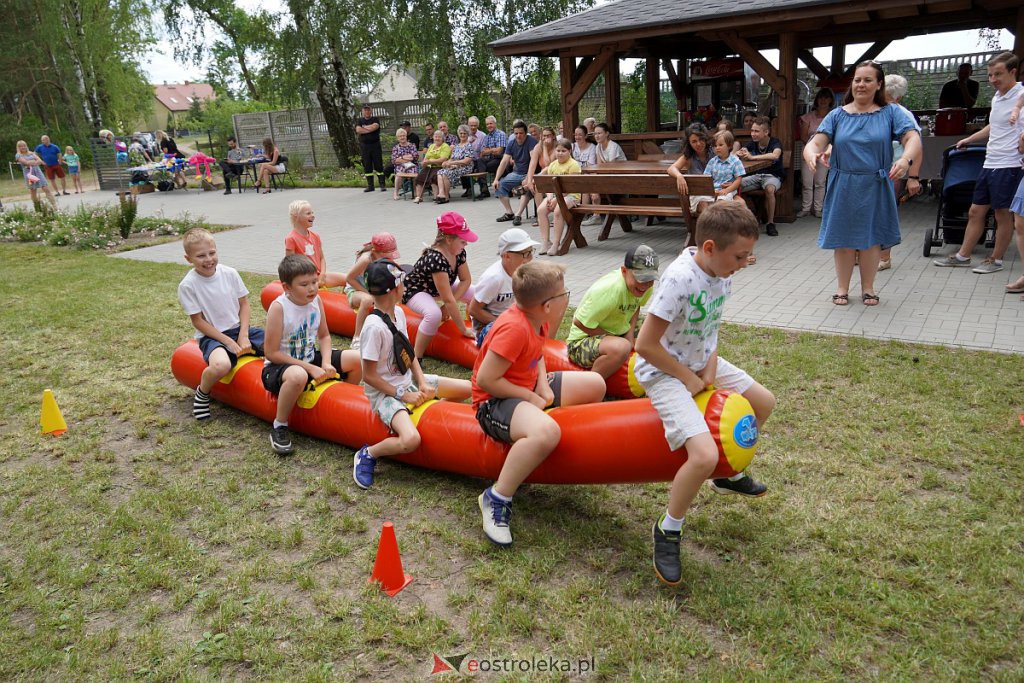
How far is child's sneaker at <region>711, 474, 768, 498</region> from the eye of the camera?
11.9 ft

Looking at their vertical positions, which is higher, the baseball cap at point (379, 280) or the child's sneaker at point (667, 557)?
the baseball cap at point (379, 280)

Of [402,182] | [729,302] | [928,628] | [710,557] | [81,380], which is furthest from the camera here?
[402,182]

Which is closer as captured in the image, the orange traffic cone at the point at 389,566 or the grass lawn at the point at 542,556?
the grass lawn at the point at 542,556

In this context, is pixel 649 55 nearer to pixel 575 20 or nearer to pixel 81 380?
pixel 575 20

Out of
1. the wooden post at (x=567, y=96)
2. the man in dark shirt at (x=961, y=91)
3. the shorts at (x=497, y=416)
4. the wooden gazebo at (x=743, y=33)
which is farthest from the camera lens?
the man in dark shirt at (x=961, y=91)

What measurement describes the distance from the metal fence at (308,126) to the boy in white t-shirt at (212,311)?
1893cm

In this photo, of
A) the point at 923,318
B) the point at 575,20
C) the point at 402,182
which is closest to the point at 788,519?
the point at 923,318

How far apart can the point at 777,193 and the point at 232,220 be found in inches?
437

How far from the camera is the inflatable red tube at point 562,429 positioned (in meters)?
3.16

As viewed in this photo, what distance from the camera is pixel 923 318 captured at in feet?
20.3

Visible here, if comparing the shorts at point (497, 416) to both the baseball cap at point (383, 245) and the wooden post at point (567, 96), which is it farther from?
the wooden post at point (567, 96)

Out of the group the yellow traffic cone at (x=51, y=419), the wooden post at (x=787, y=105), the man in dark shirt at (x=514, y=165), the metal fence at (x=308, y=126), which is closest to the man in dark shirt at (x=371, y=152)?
the metal fence at (x=308, y=126)

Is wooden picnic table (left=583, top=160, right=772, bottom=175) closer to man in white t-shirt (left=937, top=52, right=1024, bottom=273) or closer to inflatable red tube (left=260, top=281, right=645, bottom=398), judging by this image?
man in white t-shirt (left=937, top=52, right=1024, bottom=273)

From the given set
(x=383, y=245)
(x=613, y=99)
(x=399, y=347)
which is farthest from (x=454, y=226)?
(x=613, y=99)
